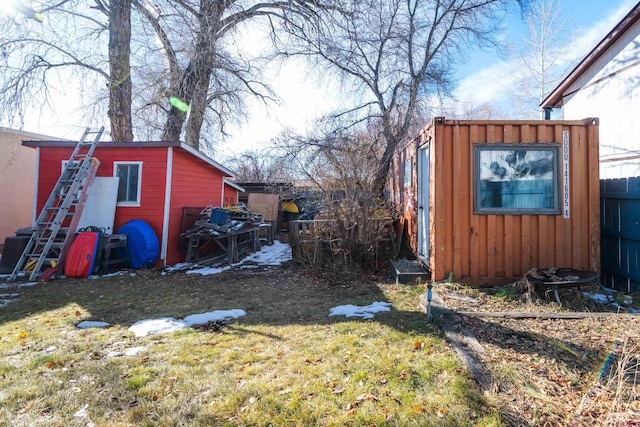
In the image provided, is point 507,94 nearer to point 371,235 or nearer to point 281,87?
point 281,87

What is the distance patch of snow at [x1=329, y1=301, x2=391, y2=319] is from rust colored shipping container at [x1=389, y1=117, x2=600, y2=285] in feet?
3.98


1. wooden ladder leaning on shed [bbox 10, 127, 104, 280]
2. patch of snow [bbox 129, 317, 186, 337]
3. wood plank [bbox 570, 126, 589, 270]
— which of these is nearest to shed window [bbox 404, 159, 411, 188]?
wood plank [bbox 570, 126, 589, 270]

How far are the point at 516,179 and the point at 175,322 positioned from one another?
520 centimetres

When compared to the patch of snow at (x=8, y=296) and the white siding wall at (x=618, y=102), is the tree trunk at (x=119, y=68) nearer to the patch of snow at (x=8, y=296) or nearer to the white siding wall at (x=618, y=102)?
the patch of snow at (x=8, y=296)

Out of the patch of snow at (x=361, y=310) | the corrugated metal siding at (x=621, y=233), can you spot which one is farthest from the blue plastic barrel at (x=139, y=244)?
the corrugated metal siding at (x=621, y=233)

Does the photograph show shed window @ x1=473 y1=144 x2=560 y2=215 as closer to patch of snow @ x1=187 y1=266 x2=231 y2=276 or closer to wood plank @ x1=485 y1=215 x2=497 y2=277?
wood plank @ x1=485 y1=215 x2=497 y2=277

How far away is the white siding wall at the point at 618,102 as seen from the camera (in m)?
6.36

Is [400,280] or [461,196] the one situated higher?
[461,196]

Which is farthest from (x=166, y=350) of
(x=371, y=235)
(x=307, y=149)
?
(x=307, y=149)

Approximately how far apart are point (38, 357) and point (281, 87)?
40.3ft

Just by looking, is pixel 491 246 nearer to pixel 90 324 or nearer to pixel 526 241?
pixel 526 241

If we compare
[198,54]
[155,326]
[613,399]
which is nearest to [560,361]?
[613,399]

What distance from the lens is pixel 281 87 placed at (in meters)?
13.5

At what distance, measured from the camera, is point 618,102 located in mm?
6871
